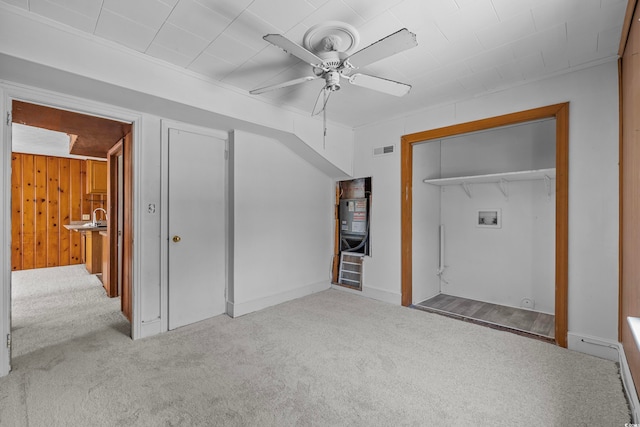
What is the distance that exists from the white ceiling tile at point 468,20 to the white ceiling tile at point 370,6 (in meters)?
0.39

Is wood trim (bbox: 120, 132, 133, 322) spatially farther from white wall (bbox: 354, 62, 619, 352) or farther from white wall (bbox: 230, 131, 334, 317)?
white wall (bbox: 354, 62, 619, 352)

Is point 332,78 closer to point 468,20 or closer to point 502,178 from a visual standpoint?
point 468,20

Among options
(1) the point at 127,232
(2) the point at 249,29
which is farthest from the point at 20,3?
(1) the point at 127,232

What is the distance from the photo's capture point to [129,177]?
9.62ft

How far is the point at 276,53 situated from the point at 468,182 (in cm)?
312

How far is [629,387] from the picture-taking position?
6.15 ft

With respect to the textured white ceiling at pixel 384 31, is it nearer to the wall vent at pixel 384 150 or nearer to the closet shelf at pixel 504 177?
the closet shelf at pixel 504 177

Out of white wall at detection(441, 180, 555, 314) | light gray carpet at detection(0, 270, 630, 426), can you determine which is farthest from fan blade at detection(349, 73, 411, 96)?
white wall at detection(441, 180, 555, 314)

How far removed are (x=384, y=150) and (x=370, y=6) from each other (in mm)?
2333

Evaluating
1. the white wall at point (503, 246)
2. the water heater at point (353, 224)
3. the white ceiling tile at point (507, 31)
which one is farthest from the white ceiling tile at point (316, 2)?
the white wall at point (503, 246)

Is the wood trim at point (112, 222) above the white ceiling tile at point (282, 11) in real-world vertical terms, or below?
below

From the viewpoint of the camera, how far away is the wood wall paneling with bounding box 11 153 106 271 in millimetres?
5879

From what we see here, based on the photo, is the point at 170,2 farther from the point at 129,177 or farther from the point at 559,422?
the point at 559,422

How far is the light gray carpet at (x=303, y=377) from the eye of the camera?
68.6 inches
